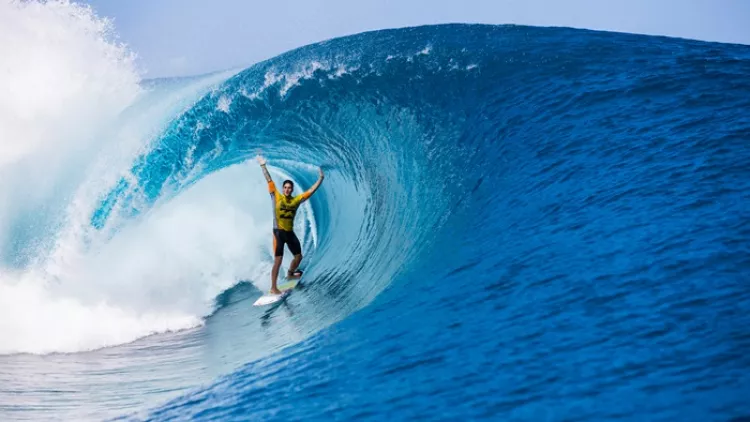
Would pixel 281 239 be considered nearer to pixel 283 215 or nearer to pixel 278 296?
pixel 283 215

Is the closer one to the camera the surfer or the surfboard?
the surfer

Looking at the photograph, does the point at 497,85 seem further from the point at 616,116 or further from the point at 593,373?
the point at 593,373

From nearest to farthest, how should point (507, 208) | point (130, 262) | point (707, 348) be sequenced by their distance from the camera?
point (707, 348) → point (507, 208) → point (130, 262)

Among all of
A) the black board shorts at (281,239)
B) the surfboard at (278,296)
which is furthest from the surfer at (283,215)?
the surfboard at (278,296)

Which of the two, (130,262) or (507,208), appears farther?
(130,262)

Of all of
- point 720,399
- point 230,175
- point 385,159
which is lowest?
point 720,399

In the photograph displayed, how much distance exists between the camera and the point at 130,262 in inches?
368

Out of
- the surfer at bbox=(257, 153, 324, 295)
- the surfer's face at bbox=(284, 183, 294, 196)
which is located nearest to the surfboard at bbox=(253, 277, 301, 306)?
the surfer at bbox=(257, 153, 324, 295)

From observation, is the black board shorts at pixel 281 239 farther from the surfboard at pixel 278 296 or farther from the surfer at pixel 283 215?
the surfboard at pixel 278 296

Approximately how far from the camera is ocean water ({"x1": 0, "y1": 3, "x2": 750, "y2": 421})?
308 cm

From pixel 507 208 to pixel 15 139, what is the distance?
34.4 ft

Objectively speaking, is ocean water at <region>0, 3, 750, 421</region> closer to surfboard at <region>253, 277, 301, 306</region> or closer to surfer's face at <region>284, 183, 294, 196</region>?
surfboard at <region>253, 277, 301, 306</region>

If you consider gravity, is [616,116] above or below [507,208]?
above

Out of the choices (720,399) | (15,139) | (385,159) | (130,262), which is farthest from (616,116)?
(15,139)
